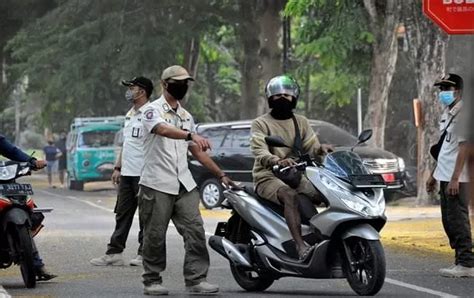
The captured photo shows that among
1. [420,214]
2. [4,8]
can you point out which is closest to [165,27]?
[4,8]

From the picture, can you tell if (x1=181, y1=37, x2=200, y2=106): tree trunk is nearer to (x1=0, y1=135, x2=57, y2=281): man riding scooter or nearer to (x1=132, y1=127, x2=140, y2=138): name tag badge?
(x1=132, y1=127, x2=140, y2=138): name tag badge

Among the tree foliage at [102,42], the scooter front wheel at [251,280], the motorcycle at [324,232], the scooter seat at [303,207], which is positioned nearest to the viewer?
the motorcycle at [324,232]

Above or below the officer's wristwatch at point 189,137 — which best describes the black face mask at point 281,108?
above

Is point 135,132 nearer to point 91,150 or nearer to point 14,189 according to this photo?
point 14,189

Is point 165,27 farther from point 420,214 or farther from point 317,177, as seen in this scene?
point 317,177

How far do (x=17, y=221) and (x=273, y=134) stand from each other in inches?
89.1

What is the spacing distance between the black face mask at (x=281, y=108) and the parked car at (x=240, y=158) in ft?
45.8

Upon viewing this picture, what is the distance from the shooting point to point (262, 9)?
33.6m

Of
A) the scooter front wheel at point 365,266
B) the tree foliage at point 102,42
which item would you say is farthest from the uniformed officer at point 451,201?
the tree foliage at point 102,42

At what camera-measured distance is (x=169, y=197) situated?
399 inches

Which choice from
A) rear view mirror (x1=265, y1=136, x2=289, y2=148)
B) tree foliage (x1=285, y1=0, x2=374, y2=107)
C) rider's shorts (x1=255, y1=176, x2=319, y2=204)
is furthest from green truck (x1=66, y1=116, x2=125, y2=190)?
rear view mirror (x1=265, y1=136, x2=289, y2=148)

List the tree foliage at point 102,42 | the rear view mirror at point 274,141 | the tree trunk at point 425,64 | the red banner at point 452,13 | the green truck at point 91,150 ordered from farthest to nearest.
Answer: the green truck at point 91,150, the tree foliage at point 102,42, the tree trunk at point 425,64, the red banner at point 452,13, the rear view mirror at point 274,141

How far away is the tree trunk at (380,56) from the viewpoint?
26.2 metres

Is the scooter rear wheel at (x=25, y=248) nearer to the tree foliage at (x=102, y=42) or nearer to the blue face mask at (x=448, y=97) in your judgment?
the blue face mask at (x=448, y=97)
